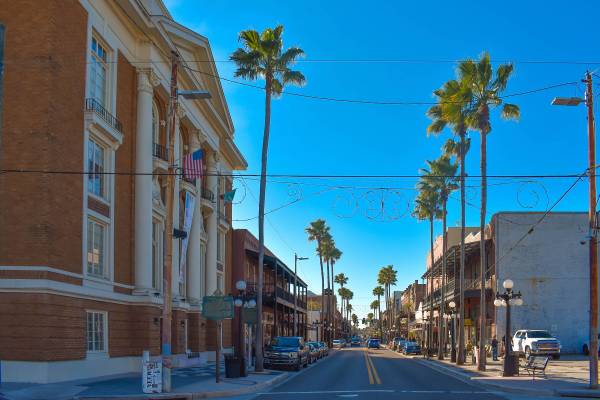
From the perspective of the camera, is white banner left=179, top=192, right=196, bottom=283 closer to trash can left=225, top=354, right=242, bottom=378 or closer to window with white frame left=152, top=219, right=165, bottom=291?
window with white frame left=152, top=219, right=165, bottom=291

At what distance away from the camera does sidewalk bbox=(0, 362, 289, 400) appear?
18609mm

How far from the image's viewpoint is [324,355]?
57.5 metres

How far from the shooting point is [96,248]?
26.2 m

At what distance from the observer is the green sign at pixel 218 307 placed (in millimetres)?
23609

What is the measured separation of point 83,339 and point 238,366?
242 inches

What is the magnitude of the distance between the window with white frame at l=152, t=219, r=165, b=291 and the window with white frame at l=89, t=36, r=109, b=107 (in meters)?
7.73

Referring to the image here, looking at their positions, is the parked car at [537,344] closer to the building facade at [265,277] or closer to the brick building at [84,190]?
the building facade at [265,277]

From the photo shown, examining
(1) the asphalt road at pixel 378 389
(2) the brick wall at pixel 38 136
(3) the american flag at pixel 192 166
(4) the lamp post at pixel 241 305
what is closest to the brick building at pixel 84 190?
(2) the brick wall at pixel 38 136

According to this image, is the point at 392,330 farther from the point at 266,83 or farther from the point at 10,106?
the point at 10,106

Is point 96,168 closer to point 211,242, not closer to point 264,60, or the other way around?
point 264,60

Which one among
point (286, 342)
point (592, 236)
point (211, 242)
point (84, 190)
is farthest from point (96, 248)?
point (211, 242)

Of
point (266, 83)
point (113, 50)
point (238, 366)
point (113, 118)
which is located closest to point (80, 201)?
point (113, 118)

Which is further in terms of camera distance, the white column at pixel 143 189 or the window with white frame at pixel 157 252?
the window with white frame at pixel 157 252

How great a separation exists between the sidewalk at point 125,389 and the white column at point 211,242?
55.6 ft
